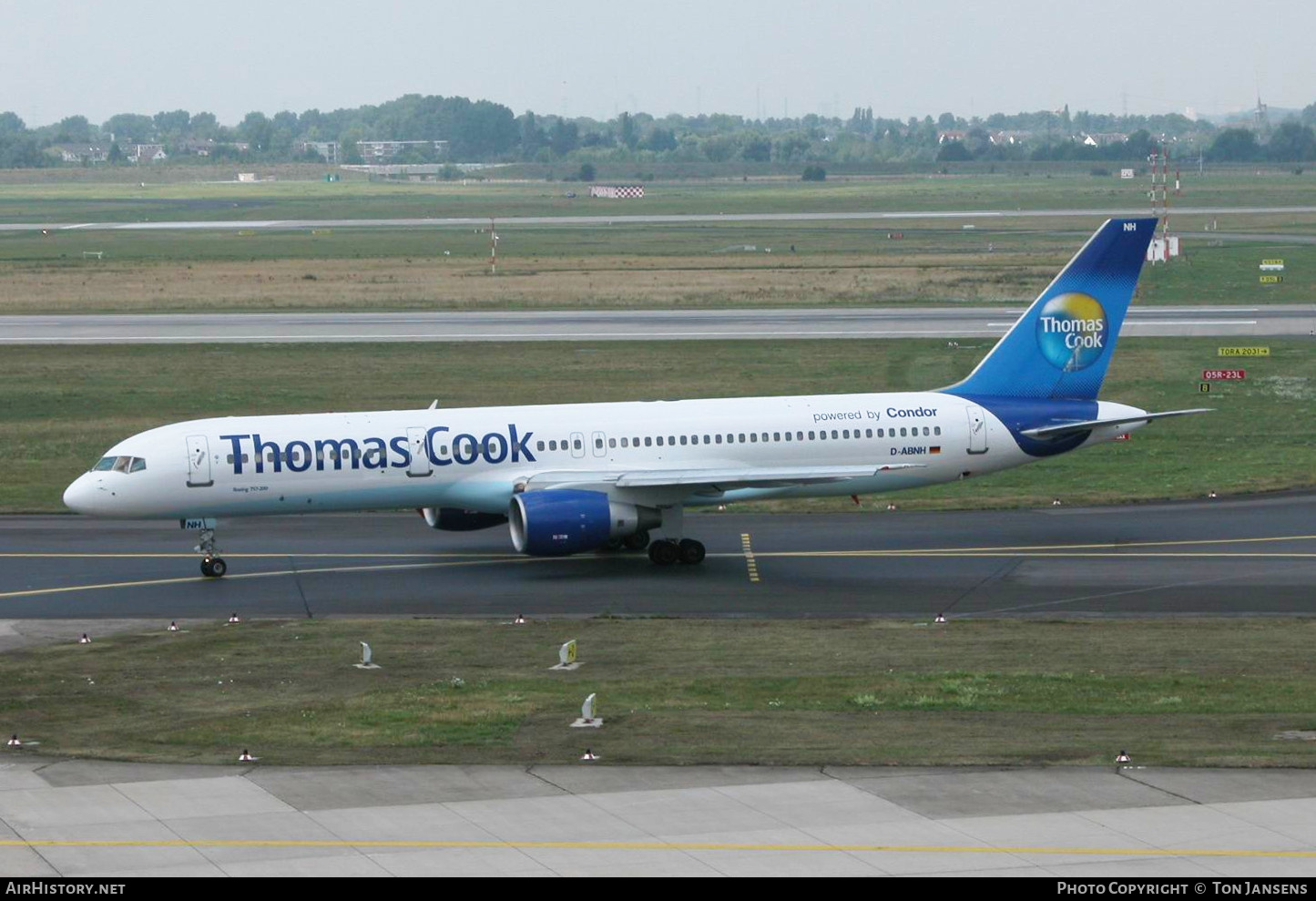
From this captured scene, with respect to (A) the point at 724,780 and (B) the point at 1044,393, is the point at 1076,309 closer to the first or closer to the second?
(B) the point at 1044,393

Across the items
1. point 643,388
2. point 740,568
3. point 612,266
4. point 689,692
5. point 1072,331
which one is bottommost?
point 740,568

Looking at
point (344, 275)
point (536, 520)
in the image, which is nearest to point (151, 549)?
point (536, 520)

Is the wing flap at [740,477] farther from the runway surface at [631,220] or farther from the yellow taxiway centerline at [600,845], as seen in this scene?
the runway surface at [631,220]

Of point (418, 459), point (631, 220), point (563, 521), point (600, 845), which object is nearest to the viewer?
point (600, 845)

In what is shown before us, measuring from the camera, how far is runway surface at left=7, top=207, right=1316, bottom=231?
6988 inches

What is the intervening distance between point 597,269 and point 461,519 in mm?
79425

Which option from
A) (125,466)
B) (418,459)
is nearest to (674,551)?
(418,459)

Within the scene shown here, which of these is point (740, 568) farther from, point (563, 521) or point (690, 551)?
point (563, 521)

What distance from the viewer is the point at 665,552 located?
42.3 meters

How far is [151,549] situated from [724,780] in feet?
84.4

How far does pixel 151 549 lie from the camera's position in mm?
44969

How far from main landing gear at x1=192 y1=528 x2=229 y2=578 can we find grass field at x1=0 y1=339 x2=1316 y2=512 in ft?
34.2

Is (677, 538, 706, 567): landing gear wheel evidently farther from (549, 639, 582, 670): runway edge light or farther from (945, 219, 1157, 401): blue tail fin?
(549, 639, 582, 670): runway edge light

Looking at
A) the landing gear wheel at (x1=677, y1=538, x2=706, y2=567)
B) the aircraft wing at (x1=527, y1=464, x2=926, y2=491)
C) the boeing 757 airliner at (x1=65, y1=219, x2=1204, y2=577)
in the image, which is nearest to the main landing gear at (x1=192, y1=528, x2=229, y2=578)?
the boeing 757 airliner at (x1=65, y1=219, x2=1204, y2=577)
